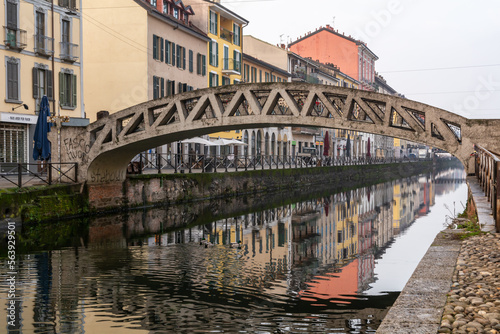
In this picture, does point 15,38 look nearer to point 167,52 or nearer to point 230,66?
point 167,52

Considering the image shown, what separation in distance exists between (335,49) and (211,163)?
2396 inches

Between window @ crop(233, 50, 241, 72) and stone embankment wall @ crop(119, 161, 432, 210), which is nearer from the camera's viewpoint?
stone embankment wall @ crop(119, 161, 432, 210)

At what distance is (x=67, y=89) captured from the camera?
115 ft

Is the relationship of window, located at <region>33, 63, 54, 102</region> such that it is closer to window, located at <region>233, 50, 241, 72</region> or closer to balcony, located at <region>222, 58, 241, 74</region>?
balcony, located at <region>222, 58, 241, 74</region>

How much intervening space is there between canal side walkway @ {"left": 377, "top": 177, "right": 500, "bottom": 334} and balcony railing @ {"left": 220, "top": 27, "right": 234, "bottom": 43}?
43150mm

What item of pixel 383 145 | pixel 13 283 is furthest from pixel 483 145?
pixel 383 145

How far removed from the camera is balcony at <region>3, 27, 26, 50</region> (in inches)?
1211

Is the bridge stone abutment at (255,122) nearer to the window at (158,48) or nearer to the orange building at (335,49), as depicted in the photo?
the window at (158,48)

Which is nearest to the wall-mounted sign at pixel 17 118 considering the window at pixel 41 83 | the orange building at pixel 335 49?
the window at pixel 41 83

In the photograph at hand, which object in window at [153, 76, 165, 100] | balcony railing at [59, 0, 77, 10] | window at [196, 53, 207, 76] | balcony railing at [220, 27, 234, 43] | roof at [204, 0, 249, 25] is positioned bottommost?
window at [153, 76, 165, 100]

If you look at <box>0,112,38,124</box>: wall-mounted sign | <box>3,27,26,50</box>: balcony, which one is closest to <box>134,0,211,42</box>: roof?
<box>3,27,26,50</box>: balcony

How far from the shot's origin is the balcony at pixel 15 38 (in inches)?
1211

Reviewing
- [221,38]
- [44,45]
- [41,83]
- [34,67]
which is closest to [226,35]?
[221,38]

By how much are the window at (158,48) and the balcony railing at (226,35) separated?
11310 millimetres
